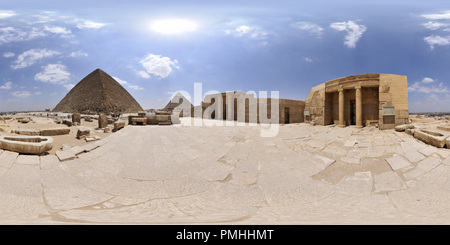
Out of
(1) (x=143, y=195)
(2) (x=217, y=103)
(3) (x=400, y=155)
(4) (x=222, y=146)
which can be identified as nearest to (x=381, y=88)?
(3) (x=400, y=155)

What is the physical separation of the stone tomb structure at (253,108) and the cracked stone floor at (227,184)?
11612 mm

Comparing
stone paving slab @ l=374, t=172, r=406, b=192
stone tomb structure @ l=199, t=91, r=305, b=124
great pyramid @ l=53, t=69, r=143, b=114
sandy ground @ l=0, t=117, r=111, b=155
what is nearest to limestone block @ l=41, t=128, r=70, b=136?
sandy ground @ l=0, t=117, r=111, b=155

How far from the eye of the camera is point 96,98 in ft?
→ 239

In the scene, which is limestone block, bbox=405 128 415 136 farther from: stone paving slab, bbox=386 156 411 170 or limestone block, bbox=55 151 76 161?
limestone block, bbox=55 151 76 161

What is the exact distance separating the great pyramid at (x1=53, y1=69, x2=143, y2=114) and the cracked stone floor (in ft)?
260

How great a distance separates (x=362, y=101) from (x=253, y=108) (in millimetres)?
8845

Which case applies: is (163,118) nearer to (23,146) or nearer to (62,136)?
(62,136)

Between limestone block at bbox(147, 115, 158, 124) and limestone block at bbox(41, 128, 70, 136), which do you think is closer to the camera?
limestone block at bbox(41, 128, 70, 136)

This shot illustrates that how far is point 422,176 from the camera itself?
13.3 ft

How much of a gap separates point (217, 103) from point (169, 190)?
17950 millimetres

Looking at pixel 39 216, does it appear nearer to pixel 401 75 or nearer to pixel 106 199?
pixel 106 199

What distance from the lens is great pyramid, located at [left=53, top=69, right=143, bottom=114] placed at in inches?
2844

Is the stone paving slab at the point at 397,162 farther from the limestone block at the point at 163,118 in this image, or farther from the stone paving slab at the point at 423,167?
the limestone block at the point at 163,118

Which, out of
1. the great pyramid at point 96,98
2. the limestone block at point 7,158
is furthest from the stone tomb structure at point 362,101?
the great pyramid at point 96,98
